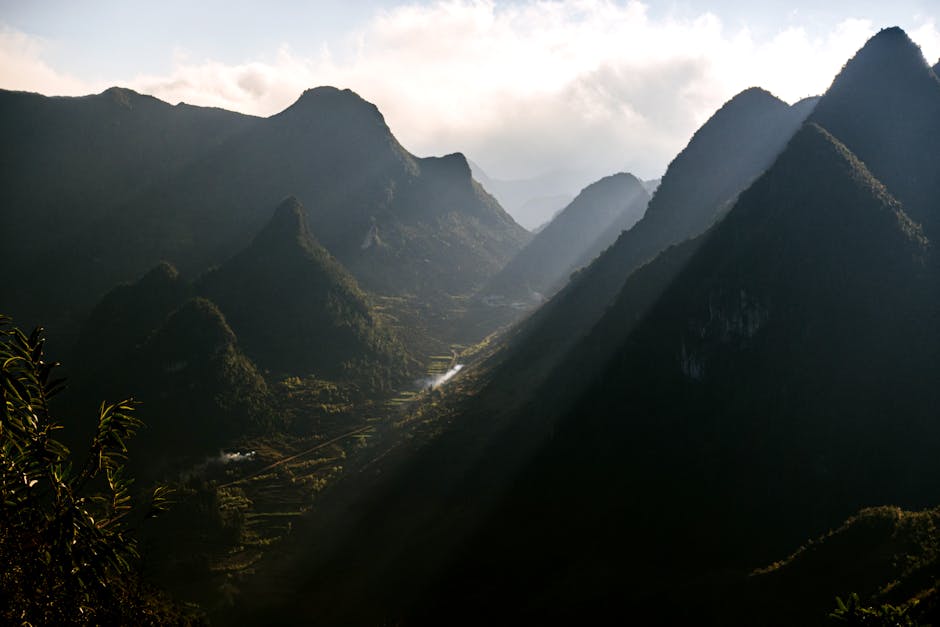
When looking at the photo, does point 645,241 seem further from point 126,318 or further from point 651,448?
point 126,318

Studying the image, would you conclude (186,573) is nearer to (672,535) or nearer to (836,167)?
(672,535)

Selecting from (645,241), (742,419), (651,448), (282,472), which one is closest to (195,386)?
(282,472)

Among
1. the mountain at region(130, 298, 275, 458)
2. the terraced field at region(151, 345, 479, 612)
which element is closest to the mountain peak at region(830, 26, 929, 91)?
the terraced field at region(151, 345, 479, 612)

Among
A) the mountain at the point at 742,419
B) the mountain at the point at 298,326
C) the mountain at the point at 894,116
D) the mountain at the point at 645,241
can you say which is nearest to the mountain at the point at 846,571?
the mountain at the point at 742,419

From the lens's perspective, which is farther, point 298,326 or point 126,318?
point 298,326

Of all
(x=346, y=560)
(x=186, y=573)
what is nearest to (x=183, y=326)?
(x=186, y=573)

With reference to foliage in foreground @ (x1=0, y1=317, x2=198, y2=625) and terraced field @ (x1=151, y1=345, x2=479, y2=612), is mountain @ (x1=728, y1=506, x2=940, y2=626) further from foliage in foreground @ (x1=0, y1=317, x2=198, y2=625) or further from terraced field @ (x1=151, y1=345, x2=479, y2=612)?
terraced field @ (x1=151, y1=345, x2=479, y2=612)
